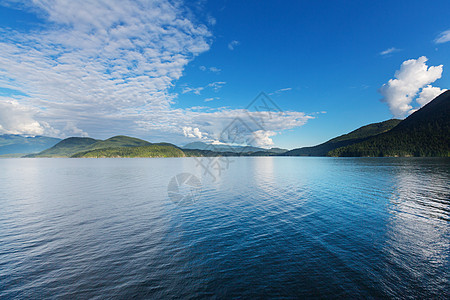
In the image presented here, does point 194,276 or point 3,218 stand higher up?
point 3,218

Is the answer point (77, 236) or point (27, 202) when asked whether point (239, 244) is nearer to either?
point (77, 236)

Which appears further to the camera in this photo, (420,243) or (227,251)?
(420,243)

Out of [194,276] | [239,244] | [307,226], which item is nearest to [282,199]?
[307,226]

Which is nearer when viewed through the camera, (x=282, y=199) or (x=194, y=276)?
(x=194, y=276)

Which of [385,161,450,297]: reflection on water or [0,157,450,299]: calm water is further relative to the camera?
[385,161,450,297]: reflection on water

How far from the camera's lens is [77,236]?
758 inches

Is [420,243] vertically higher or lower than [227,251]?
lower

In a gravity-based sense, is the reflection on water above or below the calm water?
below

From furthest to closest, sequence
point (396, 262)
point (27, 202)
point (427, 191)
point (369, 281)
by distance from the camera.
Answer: point (427, 191)
point (27, 202)
point (396, 262)
point (369, 281)

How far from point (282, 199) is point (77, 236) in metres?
29.2

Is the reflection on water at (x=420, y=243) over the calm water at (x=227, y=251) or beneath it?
beneath

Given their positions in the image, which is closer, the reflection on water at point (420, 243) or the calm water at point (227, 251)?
the calm water at point (227, 251)

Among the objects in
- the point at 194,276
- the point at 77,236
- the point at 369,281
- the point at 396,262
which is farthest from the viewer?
the point at 77,236

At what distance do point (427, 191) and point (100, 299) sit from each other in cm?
5469
